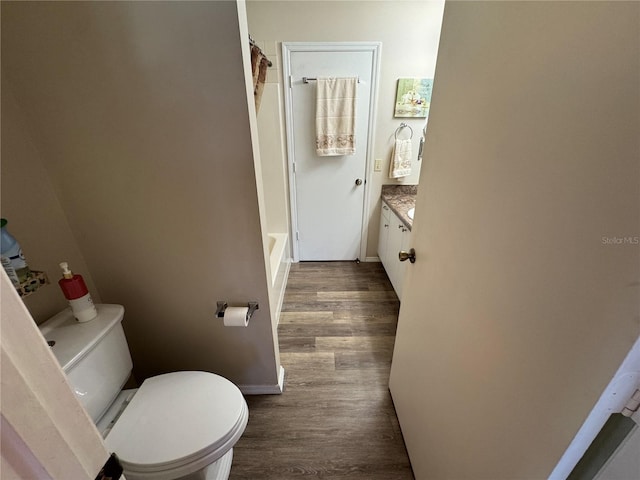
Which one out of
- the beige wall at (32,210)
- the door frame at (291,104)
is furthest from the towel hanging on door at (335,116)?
the beige wall at (32,210)

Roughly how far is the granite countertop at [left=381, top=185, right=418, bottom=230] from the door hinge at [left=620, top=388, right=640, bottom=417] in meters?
1.64

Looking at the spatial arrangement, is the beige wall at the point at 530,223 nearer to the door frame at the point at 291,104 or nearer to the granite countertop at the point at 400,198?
the granite countertop at the point at 400,198

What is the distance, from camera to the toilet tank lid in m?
0.82

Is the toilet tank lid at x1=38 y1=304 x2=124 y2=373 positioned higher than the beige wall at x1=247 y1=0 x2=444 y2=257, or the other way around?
the beige wall at x1=247 y1=0 x2=444 y2=257

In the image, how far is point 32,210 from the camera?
3.00 ft

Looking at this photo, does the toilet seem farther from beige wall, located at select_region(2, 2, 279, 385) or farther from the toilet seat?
beige wall, located at select_region(2, 2, 279, 385)

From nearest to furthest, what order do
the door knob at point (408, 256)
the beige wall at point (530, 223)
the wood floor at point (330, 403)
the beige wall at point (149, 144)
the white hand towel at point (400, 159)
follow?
the beige wall at point (530, 223), the beige wall at point (149, 144), the door knob at point (408, 256), the wood floor at point (330, 403), the white hand towel at point (400, 159)

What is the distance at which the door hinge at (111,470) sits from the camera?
40cm

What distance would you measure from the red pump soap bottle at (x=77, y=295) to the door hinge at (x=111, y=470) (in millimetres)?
743

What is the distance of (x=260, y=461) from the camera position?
1.19m

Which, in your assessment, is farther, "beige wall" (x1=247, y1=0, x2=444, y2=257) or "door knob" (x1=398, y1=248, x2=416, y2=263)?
"beige wall" (x1=247, y1=0, x2=444, y2=257)

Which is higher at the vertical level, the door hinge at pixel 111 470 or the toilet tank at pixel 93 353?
the door hinge at pixel 111 470

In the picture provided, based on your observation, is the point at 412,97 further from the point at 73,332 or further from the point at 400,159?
the point at 73,332

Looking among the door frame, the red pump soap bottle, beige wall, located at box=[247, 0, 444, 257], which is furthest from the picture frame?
the red pump soap bottle
